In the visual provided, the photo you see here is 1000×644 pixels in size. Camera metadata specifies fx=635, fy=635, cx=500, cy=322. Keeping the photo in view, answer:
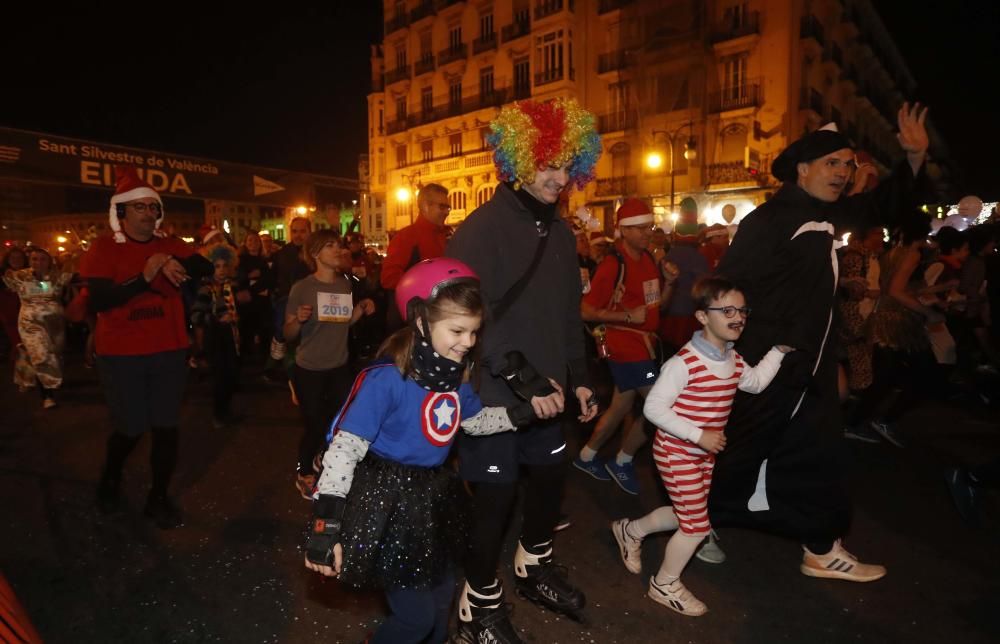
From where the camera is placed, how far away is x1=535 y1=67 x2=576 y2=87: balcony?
32.7m

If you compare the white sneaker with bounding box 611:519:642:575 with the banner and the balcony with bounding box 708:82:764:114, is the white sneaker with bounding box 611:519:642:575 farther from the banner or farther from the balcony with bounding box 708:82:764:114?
the balcony with bounding box 708:82:764:114

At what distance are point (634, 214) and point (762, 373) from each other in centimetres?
198

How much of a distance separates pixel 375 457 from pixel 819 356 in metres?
2.29

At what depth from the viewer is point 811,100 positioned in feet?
94.4

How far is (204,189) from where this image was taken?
59.9ft

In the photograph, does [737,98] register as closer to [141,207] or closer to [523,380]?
[141,207]

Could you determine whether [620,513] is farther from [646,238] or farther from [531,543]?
[646,238]

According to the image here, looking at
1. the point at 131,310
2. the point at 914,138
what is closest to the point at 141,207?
the point at 131,310

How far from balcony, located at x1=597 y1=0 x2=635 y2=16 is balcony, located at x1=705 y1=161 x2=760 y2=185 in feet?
31.7

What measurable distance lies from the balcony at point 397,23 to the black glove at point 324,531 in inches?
1743

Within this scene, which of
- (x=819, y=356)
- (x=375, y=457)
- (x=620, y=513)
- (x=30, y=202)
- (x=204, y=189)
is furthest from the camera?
(x=30, y=202)

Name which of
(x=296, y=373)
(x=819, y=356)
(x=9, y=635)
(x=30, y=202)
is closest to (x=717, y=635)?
(x=819, y=356)

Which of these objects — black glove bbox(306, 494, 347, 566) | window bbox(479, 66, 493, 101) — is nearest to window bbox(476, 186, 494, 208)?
window bbox(479, 66, 493, 101)

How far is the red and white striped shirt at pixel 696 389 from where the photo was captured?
10.2 feet
